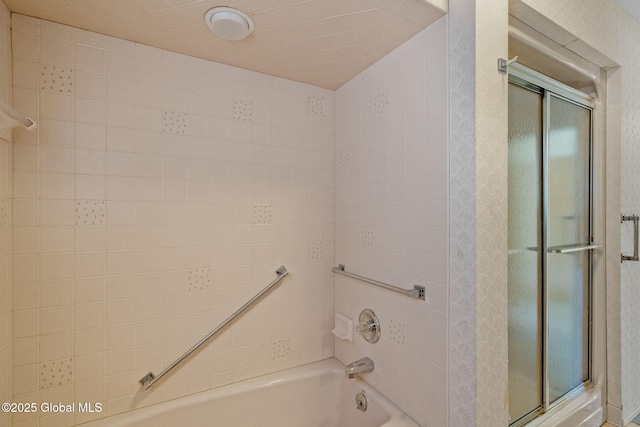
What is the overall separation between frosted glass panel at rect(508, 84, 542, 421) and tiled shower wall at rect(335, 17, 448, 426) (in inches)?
17.3

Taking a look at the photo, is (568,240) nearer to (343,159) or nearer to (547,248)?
(547,248)

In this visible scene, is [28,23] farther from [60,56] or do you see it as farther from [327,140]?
[327,140]

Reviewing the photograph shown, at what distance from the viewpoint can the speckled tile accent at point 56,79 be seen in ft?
3.94

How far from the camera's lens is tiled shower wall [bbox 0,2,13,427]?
1059mm

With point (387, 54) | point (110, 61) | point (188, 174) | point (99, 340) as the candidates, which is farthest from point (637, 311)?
point (110, 61)

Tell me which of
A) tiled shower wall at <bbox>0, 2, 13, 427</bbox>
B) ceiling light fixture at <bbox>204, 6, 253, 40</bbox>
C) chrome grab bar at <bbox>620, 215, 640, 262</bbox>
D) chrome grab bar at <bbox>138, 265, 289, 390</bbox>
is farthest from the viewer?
chrome grab bar at <bbox>620, 215, 640, 262</bbox>

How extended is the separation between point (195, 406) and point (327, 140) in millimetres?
1642

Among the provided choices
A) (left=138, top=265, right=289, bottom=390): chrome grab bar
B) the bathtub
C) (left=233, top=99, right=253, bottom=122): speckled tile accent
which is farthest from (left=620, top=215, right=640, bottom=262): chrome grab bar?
(left=233, top=99, right=253, bottom=122): speckled tile accent

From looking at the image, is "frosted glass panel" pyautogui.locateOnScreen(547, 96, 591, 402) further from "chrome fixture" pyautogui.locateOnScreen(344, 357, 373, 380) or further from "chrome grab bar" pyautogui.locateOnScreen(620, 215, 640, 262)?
"chrome fixture" pyautogui.locateOnScreen(344, 357, 373, 380)

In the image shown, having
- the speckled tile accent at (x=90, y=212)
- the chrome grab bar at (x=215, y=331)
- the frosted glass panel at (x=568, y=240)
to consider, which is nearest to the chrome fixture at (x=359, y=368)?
the chrome grab bar at (x=215, y=331)

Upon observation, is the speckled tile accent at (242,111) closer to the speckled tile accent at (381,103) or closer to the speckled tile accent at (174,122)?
the speckled tile accent at (174,122)

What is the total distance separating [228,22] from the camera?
46.5 inches

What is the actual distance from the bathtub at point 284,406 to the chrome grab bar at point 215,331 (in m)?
0.13

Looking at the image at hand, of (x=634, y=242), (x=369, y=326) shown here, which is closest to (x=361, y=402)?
(x=369, y=326)
